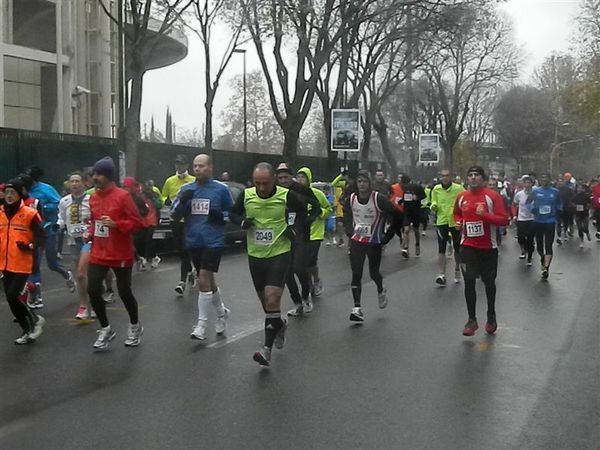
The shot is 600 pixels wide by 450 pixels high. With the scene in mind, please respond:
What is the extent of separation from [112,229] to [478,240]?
3.77 metres

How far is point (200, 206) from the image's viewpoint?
9.25m

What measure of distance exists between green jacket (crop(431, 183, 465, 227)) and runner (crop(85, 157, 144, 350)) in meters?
7.00

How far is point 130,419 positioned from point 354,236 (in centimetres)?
504

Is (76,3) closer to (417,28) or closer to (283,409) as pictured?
(417,28)

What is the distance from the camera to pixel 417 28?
31.7 m

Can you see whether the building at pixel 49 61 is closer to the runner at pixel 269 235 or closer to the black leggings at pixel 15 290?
the black leggings at pixel 15 290

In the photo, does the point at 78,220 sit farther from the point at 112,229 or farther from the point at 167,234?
the point at 167,234

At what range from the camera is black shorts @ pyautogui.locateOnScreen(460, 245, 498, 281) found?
9.76m

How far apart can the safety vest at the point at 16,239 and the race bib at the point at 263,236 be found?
2.31 meters

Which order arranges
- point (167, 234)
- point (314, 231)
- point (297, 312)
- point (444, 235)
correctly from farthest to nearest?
point (167, 234) → point (444, 235) → point (314, 231) → point (297, 312)

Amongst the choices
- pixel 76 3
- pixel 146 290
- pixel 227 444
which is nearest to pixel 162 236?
pixel 146 290

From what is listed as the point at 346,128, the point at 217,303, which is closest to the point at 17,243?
the point at 217,303

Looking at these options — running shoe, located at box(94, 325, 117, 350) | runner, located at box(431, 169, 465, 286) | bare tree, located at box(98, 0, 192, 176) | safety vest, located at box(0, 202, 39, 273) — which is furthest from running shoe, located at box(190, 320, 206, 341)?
bare tree, located at box(98, 0, 192, 176)

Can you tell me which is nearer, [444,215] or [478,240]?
[478,240]
